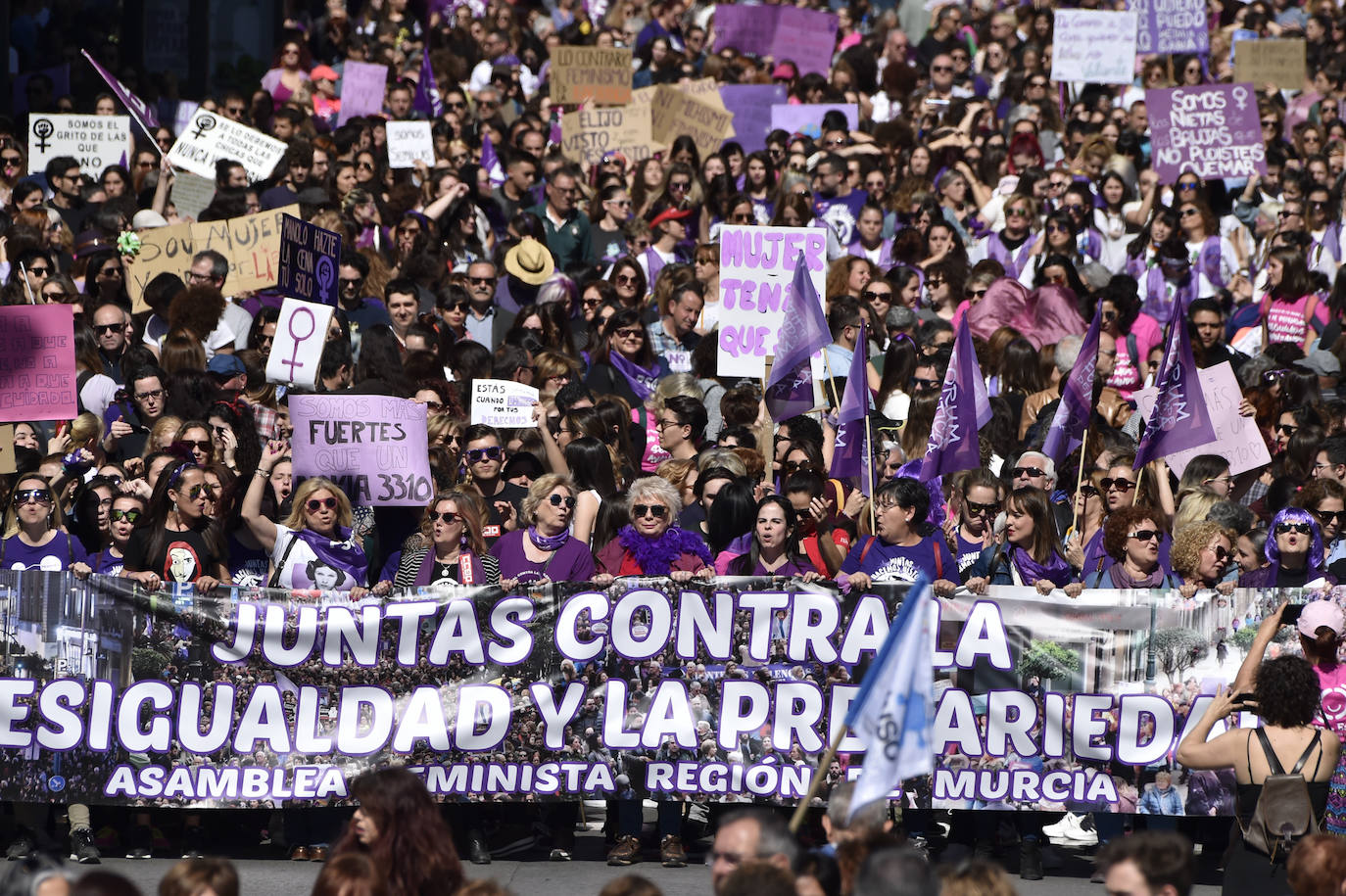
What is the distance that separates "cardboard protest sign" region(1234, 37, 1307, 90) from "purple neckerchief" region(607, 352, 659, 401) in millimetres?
10022

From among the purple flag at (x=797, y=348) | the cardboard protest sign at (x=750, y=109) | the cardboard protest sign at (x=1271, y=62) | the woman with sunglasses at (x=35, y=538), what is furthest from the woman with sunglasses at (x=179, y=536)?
the cardboard protest sign at (x=1271, y=62)

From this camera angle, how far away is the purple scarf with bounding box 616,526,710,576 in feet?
31.9

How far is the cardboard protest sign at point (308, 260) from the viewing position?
12.5m

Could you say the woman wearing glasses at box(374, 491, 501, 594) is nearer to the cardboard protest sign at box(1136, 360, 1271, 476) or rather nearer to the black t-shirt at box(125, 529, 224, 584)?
the black t-shirt at box(125, 529, 224, 584)

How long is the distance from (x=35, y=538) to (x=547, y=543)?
95.2 inches

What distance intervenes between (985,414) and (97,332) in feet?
18.1

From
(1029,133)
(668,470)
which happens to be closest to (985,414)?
(668,470)

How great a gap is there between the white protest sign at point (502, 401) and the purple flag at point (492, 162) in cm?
763

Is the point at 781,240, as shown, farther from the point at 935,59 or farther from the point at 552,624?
the point at 935,59

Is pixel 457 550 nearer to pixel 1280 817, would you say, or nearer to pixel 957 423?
pixel 957 423

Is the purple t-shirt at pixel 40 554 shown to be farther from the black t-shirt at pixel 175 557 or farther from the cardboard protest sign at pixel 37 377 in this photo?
the cardboard protest sign at pixel 37 377

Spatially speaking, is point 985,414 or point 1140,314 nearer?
point 985,414

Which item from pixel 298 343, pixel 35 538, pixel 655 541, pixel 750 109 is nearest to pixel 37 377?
pixel 298 343

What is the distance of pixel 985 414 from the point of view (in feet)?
37.3
